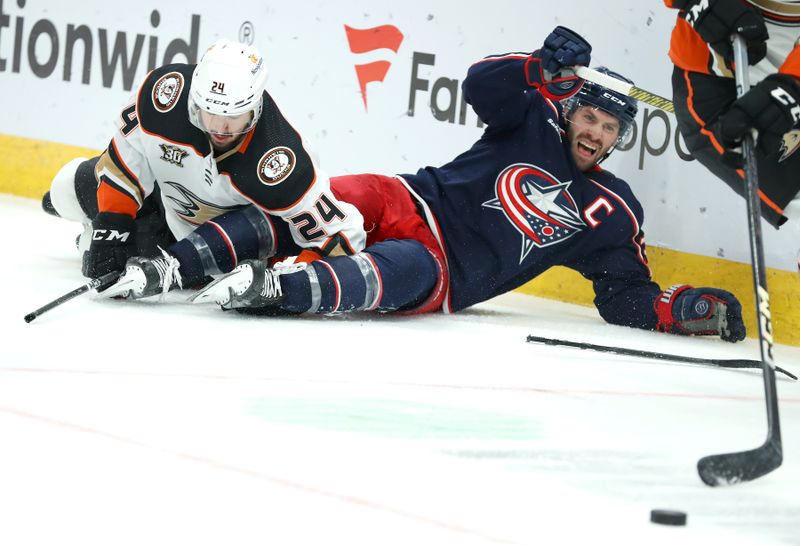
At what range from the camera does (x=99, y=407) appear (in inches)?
64.0

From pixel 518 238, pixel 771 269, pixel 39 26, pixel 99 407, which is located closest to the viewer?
pixel 99 407

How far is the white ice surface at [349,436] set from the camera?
121 centimetres

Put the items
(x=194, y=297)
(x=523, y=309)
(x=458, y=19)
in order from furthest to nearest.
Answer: (x=458, y=19) < (x=523, y=309) < (x=194, y=297)

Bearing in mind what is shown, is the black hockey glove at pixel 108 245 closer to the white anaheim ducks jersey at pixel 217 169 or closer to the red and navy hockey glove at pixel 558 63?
the white anaheim ducks jersey at pixel 217 169

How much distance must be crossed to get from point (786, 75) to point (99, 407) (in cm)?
137

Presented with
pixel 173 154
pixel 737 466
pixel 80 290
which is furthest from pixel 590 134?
pixel 737 466

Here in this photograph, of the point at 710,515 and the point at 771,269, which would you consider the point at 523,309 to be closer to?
the point at 771,269

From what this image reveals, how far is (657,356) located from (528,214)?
0.62 meters

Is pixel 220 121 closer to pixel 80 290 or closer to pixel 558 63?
pixel 80 290

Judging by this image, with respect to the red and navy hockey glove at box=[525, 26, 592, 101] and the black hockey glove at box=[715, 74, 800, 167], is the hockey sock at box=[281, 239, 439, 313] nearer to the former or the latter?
the red and navy hockey glove at box=[525, 26, 592, 101]

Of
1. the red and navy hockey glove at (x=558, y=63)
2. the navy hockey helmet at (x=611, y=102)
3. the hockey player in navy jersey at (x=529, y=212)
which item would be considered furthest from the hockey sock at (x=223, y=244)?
the navy hockey helmet at (x=611, y=102)

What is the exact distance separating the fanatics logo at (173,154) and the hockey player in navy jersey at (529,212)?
190mm

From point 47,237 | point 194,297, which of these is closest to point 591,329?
point 194,297

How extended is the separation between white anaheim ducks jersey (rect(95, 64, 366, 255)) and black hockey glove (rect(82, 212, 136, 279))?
0.04 metres
